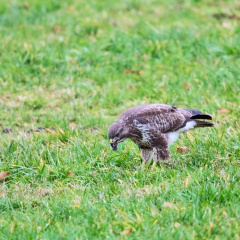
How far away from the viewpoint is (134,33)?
988cm

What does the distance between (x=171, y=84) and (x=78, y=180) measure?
3.44 meters

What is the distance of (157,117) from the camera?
5.91 m

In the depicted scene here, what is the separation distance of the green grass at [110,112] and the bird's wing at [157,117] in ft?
0.92

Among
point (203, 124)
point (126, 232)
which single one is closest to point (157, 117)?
point (203, 124)

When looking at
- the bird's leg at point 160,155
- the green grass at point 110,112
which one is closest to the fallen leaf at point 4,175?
the green grass at point 110,112

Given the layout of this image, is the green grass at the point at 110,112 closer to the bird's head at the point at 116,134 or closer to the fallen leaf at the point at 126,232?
the fallen leaf at the point at 126,232

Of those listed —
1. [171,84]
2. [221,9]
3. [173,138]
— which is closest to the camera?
[173,138]

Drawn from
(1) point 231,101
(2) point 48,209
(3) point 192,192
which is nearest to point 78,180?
(2) point 48,209

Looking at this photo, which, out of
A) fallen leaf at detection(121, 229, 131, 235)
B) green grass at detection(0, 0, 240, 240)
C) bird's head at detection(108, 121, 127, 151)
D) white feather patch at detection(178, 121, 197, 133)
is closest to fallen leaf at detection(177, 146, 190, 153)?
green grass at detection(0, 0, 240, 240)

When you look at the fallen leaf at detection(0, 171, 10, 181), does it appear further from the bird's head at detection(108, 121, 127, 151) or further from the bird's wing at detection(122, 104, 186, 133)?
the bird's wing at detection(122, 104, 186, 133)

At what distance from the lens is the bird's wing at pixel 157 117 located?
5.79m

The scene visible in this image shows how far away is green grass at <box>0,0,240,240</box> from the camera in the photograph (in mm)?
4547

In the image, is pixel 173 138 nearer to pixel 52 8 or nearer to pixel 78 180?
pixel 78 180

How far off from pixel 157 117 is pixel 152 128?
0.58 ft
